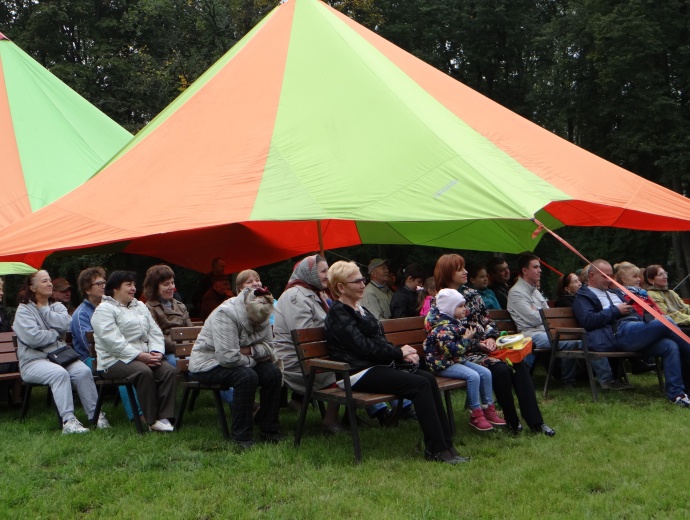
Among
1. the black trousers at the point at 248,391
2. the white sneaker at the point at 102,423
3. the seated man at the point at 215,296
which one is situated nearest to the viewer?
the black trousers at the point at 248,391

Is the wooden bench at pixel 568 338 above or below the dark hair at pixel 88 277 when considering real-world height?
below

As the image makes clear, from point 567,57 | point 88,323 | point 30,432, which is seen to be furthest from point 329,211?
point 567,57

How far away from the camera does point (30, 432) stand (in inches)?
262

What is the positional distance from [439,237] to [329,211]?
16.3 feet

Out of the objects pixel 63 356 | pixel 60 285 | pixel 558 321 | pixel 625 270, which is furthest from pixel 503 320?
pixel 60 285

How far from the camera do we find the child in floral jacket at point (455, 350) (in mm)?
6141

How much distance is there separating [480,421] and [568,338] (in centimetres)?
244

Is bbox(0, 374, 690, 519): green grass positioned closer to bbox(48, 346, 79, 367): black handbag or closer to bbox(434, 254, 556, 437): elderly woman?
bbox(434, 254, 556, 437): elderly woman

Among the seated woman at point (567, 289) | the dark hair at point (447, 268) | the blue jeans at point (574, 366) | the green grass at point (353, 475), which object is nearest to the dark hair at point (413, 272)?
the blue jeans at point (574, 366)

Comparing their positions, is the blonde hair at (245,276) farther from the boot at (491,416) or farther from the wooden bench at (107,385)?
the boot at (491,416)

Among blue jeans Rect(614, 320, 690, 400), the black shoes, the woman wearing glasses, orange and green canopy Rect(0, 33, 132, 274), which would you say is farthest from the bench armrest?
the woman wearing glasses

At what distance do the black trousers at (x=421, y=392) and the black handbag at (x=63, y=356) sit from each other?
2.71m

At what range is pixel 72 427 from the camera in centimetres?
646

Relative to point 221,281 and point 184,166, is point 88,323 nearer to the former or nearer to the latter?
point 184,166
